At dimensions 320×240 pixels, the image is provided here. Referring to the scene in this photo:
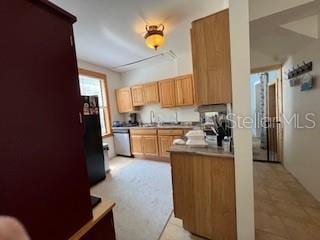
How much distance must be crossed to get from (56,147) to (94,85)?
4.18m

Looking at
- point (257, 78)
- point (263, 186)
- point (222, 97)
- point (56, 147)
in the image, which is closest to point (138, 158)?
point (263, 186)

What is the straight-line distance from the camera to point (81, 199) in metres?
0.99

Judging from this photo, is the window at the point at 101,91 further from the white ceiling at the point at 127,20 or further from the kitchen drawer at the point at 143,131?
the white ceiling at the point at 127,20

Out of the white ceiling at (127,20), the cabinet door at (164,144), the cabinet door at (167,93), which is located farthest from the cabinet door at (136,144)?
the white ceiling at (127,20)

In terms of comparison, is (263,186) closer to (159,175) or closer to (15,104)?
(159,175)

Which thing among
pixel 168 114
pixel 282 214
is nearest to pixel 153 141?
pixel 168 114

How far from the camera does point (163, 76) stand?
191 inches

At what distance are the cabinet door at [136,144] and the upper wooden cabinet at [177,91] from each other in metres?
1.16

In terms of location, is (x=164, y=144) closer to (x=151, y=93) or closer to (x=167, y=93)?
(x=167, y=93)

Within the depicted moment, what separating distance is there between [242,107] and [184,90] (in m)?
2.81

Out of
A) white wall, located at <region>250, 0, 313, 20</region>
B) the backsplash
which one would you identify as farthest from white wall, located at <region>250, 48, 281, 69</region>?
the backsplash

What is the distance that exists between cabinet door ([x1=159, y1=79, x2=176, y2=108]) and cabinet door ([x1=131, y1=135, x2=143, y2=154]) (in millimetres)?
1157

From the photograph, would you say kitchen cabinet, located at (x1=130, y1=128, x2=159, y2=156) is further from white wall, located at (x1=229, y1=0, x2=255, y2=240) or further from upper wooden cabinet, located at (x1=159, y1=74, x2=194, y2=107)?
white wall, located at (x1=229, y1=0, x2=255, y2=240)

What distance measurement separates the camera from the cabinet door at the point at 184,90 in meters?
4.11
